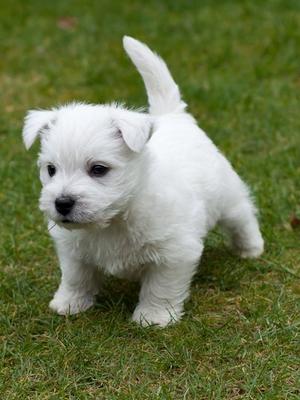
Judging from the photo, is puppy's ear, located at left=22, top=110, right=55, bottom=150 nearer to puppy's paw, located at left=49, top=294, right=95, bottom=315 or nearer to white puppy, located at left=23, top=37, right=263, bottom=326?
white puppy, located at left=23, top=37, right=263, bottom=326

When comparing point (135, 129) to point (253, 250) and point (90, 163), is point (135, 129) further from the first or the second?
point (253, 250)

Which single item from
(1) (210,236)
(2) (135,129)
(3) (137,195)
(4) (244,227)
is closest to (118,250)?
(3) (137,195)

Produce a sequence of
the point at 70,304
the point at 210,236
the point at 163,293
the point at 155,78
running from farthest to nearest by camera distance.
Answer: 1. the point at 210,236
2. the point at 155,78
3. the point at 70,304
4. the point at 163,293

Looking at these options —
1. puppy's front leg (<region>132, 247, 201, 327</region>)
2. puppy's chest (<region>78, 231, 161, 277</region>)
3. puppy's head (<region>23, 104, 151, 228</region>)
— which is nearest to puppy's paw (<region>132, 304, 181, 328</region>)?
puppy's front leg (<region>132, 247, 201, 327</region>)

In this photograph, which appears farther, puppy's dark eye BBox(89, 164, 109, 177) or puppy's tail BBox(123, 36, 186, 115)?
puppy's tail BBox(123, 36, 186, 115)

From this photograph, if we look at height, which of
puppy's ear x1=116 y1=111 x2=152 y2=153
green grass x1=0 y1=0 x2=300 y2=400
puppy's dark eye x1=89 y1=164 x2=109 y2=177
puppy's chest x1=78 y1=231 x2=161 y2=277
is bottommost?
green grass x1=0 y1=0 x2=300 y2=400

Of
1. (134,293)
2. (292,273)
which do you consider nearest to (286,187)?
(292,273)
